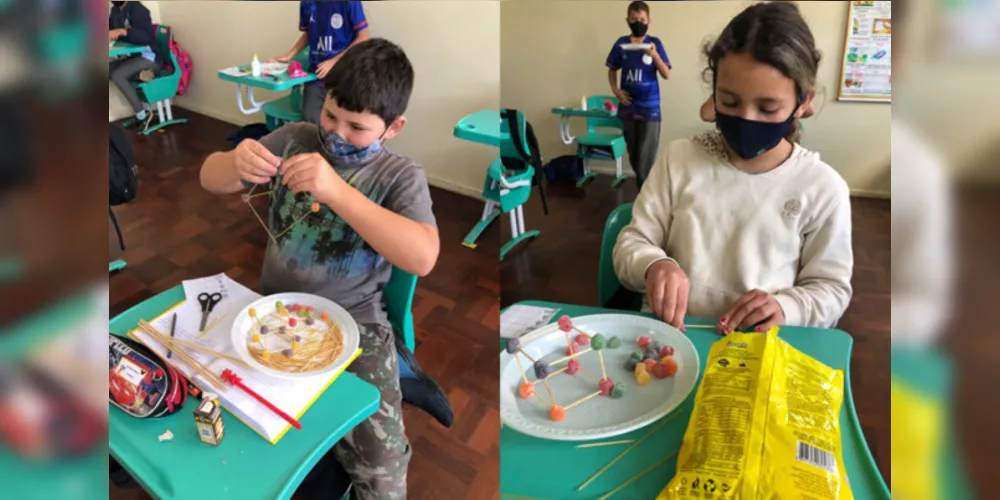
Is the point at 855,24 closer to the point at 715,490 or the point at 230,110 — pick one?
the point at 715,490

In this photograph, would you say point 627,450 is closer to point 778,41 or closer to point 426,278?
point 778,41

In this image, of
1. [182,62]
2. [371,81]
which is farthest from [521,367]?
[182,62]

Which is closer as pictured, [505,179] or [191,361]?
[191,361]

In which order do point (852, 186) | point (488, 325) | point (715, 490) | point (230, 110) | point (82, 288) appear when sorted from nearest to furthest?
point (82, 288) → point (715, 490) → point (852, 186) → point (230, 110) → point (488, 325)

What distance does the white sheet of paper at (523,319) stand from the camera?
2.03 feet

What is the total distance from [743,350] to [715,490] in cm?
13

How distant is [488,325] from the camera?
1.44m

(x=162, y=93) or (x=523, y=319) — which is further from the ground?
(x=162, y=93)

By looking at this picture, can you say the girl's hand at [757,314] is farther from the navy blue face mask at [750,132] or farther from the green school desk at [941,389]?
the green school desk at [941,389]

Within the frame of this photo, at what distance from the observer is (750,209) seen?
688 mm

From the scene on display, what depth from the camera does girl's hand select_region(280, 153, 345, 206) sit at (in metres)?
0.62

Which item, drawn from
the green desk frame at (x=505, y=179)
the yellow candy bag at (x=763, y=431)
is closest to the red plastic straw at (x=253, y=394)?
the yellow candy bag at (x=763, y=431)

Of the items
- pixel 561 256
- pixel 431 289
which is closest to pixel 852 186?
pixel 561 256

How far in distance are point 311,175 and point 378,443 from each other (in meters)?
0.33
